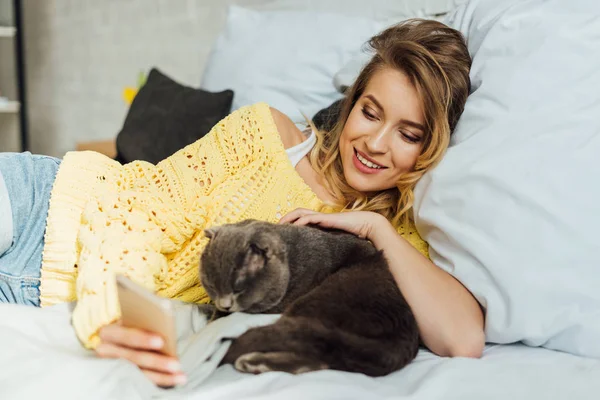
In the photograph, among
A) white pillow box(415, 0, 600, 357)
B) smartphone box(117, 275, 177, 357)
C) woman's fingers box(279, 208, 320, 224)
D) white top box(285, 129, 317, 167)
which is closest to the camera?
smartphone box(117, 275, 177, 357)

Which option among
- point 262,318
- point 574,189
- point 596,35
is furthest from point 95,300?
point 596,35

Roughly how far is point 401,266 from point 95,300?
0.52m

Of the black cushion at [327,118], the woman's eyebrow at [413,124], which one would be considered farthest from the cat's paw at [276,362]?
the black cushion at [327,118]

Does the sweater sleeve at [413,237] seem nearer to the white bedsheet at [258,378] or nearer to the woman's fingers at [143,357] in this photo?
the white bedsheet at [258,378]

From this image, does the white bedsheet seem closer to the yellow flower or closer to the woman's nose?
the woman's nose

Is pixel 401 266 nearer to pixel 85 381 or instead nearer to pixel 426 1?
pixel 85 381

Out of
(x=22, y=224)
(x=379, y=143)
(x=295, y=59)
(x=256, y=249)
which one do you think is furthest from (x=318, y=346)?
(x=295, y=59)

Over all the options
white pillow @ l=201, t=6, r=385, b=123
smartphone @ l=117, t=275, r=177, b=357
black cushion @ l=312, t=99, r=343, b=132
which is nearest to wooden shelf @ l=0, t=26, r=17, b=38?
white pillow @ l=201, t=6, r=385, b=123

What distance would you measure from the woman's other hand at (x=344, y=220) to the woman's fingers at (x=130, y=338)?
1.15 feet

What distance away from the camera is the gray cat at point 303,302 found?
80 cm

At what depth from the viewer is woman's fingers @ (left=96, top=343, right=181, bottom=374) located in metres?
0.77

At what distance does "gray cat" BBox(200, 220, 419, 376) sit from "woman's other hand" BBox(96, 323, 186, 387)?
0.31 ft

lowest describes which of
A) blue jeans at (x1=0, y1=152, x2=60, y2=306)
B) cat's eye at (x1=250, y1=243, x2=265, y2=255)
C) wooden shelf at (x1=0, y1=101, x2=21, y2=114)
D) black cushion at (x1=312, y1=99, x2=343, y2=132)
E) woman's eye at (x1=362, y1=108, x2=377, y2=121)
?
wooden shelf at (x1=0, y1=101, x2=21, y2=114)

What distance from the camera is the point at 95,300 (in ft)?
2.91
